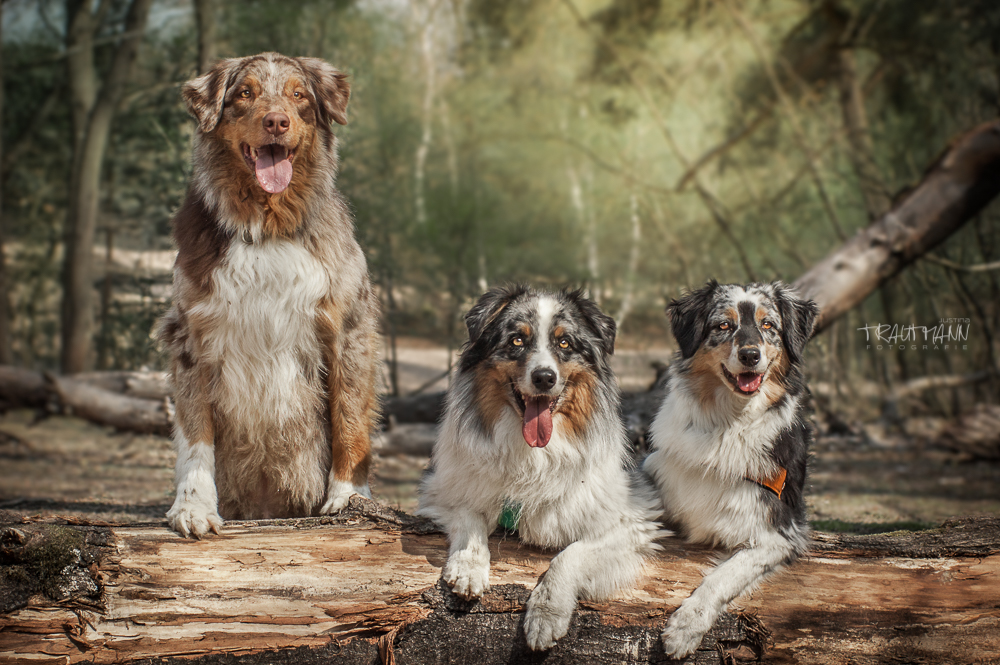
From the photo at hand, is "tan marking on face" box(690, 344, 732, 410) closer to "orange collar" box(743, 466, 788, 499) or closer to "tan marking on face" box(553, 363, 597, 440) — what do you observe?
"orange collar" box(743, 466, 788, 499)

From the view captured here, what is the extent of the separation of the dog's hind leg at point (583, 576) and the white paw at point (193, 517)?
56.8 inches

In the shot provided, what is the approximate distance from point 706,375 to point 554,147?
53.1ft

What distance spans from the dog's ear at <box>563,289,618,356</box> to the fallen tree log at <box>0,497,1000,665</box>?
987 millimetres

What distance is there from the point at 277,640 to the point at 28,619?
0.95 m

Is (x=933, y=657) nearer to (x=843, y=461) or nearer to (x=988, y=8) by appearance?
(x=843, y=461)

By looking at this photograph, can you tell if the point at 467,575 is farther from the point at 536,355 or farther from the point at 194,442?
the point at 194,442

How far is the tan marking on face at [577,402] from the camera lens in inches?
134

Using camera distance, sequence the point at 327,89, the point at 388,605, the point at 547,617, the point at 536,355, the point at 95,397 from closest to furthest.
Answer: the point at 547,617, the point at 388,605, the point at 536,355, the point at 327,89, the point at 95,397

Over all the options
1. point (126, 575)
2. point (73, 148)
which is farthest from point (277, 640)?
point (73, 148)

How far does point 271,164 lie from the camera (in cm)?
349

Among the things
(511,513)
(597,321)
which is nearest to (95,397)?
(511,513)

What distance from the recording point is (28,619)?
2896 mm

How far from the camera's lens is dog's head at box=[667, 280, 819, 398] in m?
3.35

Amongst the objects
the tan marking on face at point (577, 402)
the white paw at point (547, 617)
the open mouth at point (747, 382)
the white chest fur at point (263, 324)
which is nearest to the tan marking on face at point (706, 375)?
the open mouth at point (747, 382)
